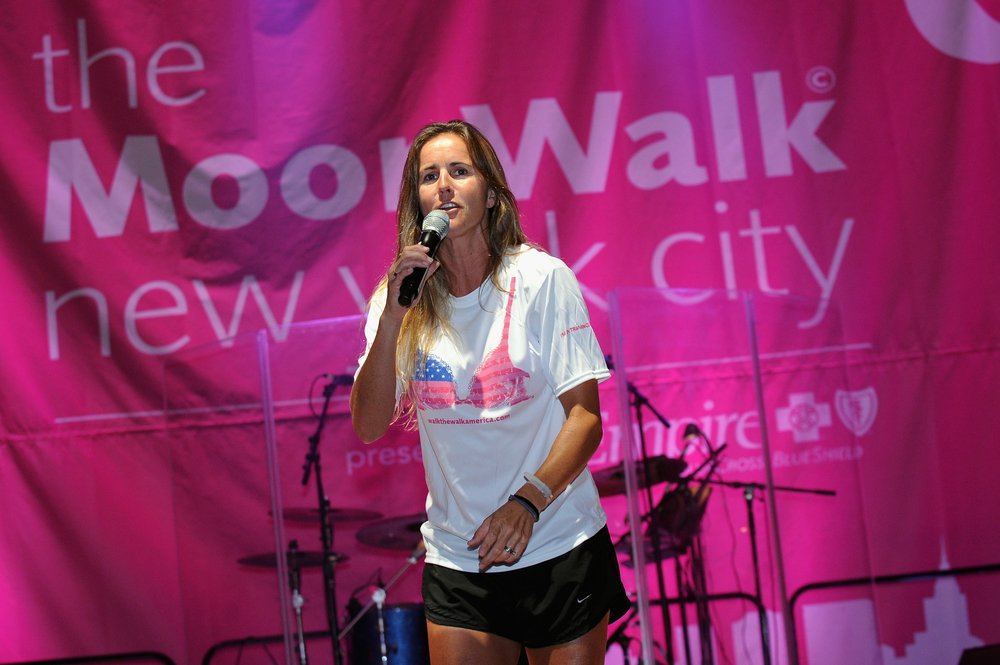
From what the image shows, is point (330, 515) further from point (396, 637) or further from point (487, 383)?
point (487, 383)

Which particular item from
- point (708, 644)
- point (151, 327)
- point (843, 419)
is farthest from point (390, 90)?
point (708, 644)

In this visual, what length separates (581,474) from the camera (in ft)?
7.87

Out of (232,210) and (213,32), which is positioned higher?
(213,32)

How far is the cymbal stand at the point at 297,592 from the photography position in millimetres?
3816

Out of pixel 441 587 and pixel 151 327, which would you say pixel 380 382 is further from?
pixel 151 327

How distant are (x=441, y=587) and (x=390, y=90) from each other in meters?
2.98

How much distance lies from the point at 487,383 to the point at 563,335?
190mm

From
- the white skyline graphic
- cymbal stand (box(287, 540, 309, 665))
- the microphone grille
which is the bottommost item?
the white skyline graphic

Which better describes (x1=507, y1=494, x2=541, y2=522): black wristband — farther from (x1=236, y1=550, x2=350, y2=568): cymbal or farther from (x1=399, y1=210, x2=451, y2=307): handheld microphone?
(x1=236, y1=550, x2=350, y2=568): cymbal

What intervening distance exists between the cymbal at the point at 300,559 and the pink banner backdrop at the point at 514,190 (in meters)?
0.80

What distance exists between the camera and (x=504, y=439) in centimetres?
232

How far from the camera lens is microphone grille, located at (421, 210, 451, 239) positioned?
2287 millimetres

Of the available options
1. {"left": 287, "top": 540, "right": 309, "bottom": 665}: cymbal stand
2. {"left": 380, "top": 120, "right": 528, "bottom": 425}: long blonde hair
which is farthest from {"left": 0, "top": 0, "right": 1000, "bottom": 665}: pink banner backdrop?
{"left": 380, "top": 120, "right": 528, "bottom": 425}: long blonde hair

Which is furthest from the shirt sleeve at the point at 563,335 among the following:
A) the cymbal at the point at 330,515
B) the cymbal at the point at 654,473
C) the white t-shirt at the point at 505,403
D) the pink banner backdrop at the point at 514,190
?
the pink banner backdrop at the point at 514,190
